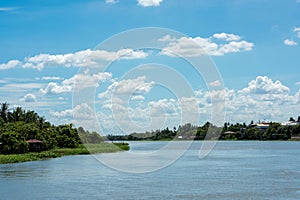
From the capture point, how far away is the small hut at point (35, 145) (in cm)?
4294

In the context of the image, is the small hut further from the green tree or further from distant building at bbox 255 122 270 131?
distant building at bbox 255 122 270 131

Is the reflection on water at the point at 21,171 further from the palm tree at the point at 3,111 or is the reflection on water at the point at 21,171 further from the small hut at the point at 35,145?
the palm tree at the point at 3,111

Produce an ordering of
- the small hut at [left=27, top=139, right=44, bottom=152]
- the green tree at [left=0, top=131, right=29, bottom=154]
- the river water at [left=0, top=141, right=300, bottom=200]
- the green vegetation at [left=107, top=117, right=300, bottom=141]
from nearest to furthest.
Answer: the river water at [left=0, top=141, right=300, bottom=200] → the green tree at [left=0, top=131, right=29, bottom=154] → the small hut at [left=27, top=139, right=44, bottom=152] → the green vegetation at [left=107, top=117, right=300, bottom=141]

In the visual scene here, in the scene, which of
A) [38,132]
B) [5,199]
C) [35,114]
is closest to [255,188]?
[5,199]

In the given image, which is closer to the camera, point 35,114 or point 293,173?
point 293,173

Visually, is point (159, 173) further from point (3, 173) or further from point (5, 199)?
point (5, 199)

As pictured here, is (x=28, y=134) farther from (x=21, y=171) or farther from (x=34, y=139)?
(x=21, y=171)

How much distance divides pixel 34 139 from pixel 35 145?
0.59m

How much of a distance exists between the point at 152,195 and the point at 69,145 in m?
34.9

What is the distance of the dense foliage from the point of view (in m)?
38.2

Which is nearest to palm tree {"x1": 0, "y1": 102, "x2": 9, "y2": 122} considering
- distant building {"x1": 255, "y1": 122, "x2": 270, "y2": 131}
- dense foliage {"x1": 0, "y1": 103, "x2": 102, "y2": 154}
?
dense foliage {"x1": 0, "y1": 103, "x2": 102, "y2": 154}

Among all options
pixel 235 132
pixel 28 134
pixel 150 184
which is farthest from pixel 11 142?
pixel 235 132

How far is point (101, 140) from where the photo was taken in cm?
6769

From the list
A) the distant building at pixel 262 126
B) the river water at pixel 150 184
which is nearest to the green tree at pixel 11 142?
the river water at pixel 150 184
